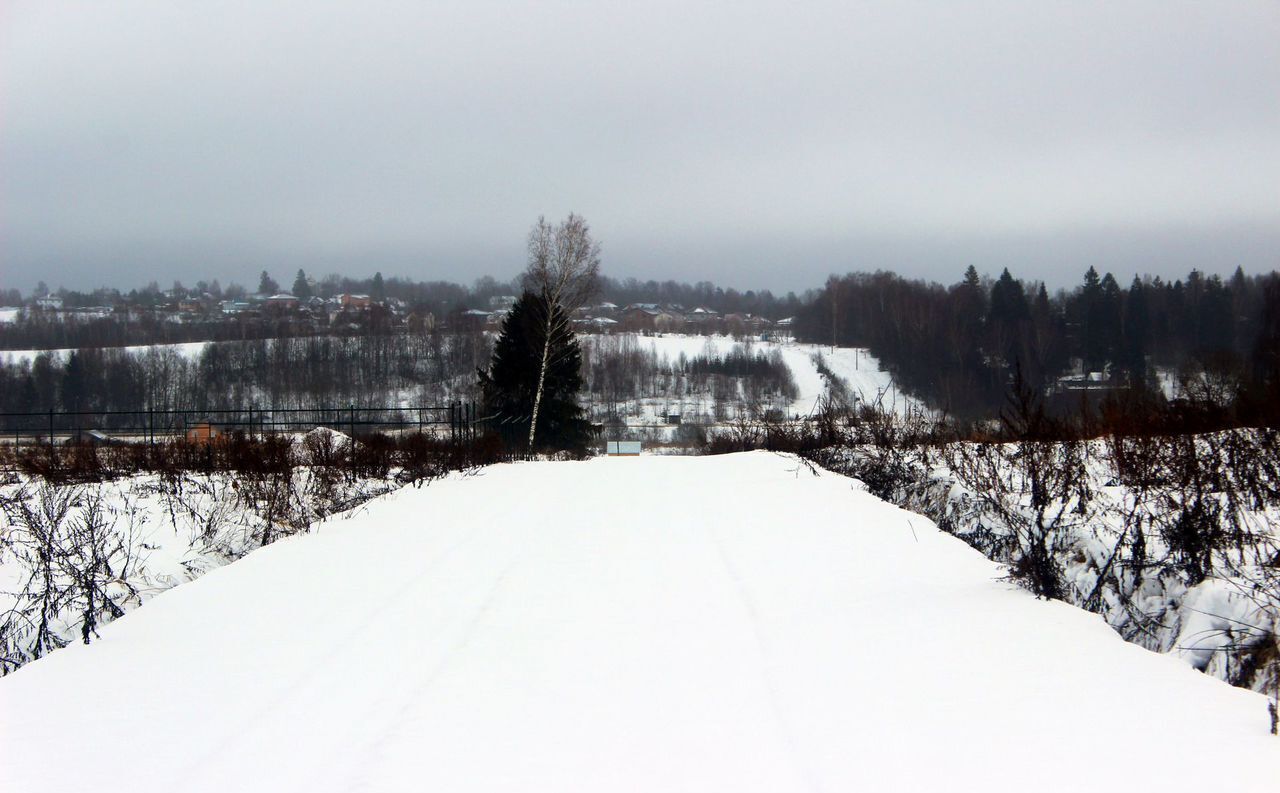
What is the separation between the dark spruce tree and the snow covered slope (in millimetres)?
26916

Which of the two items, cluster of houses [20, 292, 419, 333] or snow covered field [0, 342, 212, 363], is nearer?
snow covered field [0, 342, 212, 363]

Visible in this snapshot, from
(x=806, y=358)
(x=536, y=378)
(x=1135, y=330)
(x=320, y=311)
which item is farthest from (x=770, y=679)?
(x=320, y=311)

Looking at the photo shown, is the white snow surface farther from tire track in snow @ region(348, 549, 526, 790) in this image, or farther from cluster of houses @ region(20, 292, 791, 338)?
tire track in snow @ region(348, 549, 526, 790)

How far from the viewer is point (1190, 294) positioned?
79562 mm

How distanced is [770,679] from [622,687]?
2.70 ft

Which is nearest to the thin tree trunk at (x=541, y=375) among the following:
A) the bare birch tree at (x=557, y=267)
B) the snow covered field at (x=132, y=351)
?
the bare birch tree at (x=557, y=267)

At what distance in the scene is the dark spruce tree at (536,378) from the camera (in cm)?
3503

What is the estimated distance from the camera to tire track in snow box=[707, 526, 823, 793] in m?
3.70

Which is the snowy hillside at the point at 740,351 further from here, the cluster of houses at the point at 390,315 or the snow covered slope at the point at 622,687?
the snow covered slope at the point at 622,687

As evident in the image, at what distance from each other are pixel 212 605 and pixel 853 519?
270 inches

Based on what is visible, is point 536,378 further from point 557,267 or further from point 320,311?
point 320,311

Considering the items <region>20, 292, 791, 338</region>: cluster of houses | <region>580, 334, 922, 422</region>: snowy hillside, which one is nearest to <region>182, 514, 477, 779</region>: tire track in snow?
<region>580, 334, 922, 422</region>: snowy hillside

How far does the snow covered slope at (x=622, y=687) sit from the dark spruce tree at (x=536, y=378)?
26.9 metres

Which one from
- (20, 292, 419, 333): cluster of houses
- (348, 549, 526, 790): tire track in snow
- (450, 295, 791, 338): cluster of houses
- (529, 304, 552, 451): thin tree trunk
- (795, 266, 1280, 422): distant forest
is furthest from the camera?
(450, 295, 791, 338): cluster of houses
